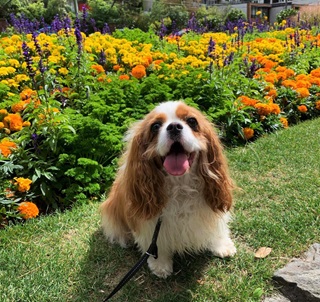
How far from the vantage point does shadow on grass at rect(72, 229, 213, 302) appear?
2.41m

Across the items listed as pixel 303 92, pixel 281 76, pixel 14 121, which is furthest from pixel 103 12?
pixel 14 121

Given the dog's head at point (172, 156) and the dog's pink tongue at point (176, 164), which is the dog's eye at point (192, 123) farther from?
the dog's pink tongue at point (176, 164)

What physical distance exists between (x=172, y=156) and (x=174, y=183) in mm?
274

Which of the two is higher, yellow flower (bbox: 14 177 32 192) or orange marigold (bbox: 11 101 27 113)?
orange marigold (bbox: 11 101 27 113)

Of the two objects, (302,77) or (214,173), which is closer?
(214,173)

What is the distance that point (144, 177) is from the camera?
222 centimetres

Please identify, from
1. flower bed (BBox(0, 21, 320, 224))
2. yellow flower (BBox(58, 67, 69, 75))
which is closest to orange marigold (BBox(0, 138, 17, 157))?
flower bed (BBox(0, 21, 320, 224))

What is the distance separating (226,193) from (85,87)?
2856mm

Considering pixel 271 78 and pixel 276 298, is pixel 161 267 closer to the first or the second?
pixel 276 298

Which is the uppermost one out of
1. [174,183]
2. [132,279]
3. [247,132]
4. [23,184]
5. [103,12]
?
[103,12]

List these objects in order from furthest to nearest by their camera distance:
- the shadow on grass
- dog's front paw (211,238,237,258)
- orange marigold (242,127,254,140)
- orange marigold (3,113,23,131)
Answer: orange marigold (242,127,254,140)
orange marigold (3,113,23,131)
dog's front paw (211,238,237,258)
the shadow on grass

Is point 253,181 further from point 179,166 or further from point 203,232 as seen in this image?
point 179,166

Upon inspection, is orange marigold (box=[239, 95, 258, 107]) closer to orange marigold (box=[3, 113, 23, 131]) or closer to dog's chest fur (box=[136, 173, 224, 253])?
dog's chest fur (box=[136, 173, 224, 253])

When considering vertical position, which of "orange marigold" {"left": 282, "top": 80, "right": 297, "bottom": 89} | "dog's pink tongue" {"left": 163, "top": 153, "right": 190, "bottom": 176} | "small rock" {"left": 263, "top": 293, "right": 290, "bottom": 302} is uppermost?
"dog's pink tongue" {"left": 163, "top": 153, "right": 190, "bottom": 176}
